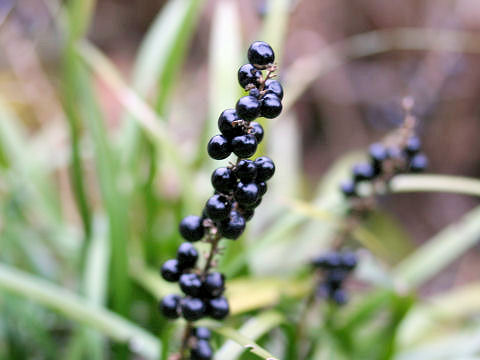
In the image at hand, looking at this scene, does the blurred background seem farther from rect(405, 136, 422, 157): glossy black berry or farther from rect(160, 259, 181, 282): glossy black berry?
rect(405, 136, 422, 157): glossy black berry

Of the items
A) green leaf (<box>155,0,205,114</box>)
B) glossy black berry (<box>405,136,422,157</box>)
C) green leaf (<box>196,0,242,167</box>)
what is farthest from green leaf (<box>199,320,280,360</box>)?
green leaf (<box>155,0,205,114</box>)

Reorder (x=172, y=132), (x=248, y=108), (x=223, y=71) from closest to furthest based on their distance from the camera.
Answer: (x=248, y=108) < (x=223, y=71) < (x=172, y=132)

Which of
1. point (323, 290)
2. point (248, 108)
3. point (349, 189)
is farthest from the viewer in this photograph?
point (323, 290)

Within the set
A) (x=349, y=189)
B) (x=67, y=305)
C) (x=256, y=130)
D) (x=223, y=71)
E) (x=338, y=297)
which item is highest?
(x=223, y=71)

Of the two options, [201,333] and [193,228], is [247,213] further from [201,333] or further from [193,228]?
[201,333]

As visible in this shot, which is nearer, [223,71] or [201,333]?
[201,333]

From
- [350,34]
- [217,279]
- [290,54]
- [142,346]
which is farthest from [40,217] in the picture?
[350,34]

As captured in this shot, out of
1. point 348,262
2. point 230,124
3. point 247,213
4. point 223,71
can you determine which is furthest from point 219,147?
point 223,71

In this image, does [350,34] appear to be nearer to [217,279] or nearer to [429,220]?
[429,220]
